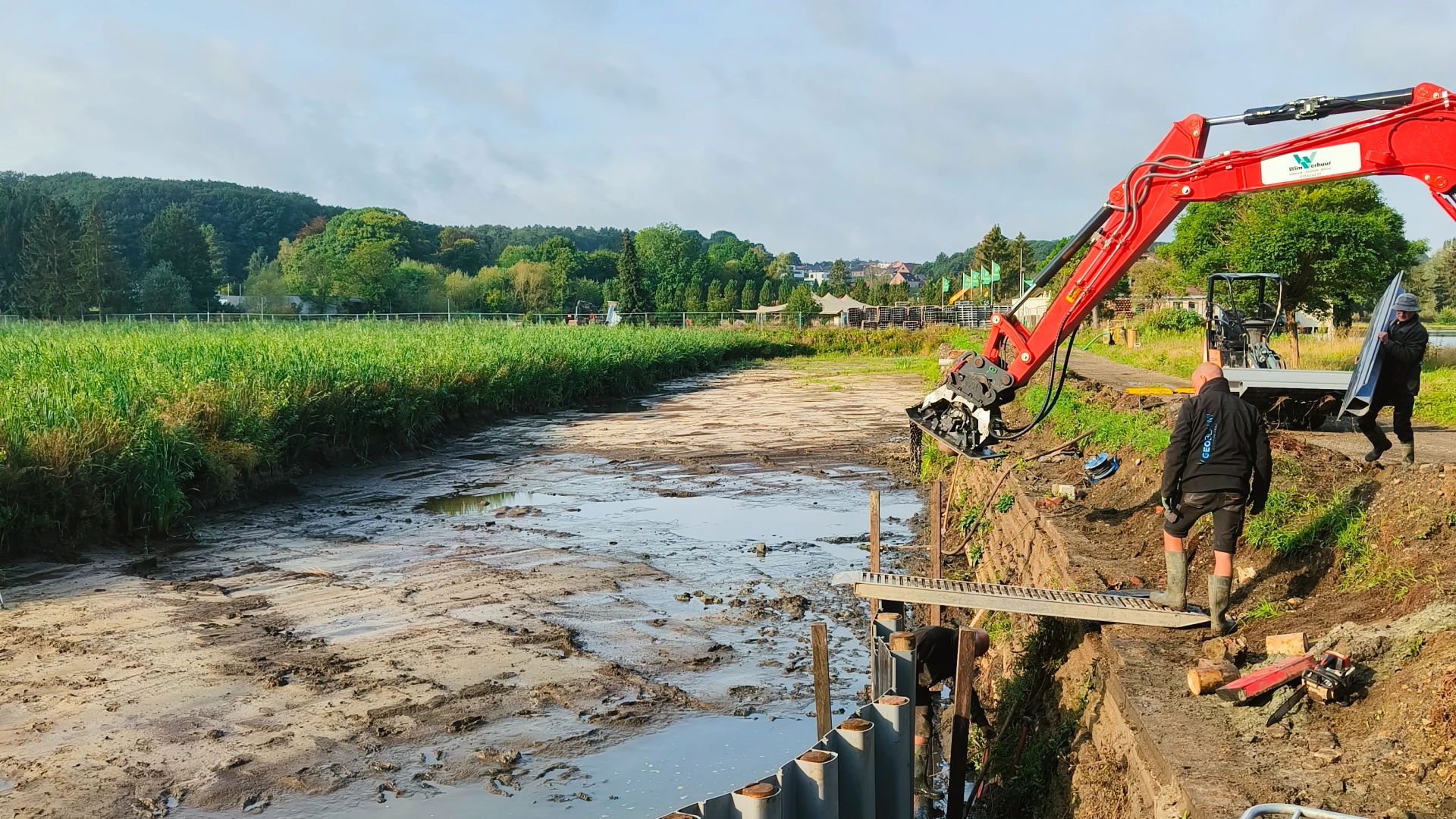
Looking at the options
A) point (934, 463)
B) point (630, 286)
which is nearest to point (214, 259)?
point (630, 286)

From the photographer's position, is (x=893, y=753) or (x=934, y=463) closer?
(x=893, y=753)

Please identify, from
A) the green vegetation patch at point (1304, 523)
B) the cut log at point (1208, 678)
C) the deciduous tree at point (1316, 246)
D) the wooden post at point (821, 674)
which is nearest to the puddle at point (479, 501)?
the wooden post at point (821, 674)

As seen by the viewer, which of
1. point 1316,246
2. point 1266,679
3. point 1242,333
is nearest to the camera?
point 1266,679

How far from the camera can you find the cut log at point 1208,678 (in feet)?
18.2

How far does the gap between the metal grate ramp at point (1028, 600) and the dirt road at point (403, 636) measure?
117 cm

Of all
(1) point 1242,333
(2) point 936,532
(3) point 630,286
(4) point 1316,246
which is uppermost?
(3) point 630,286

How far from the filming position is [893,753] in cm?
541

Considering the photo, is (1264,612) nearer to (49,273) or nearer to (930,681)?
(930,681)

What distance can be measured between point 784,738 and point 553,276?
10188 cm

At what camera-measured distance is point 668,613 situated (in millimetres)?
10070

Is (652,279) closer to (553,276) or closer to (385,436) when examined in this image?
(553,276)

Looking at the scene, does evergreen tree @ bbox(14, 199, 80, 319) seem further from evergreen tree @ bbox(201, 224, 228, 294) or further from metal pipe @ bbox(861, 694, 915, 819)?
metal pipe @ bbox(861, 694, 915, 819)

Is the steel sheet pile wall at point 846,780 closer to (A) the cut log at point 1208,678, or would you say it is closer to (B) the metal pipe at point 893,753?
(B) the metal pipe at point 893,753

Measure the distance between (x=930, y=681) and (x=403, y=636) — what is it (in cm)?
448
